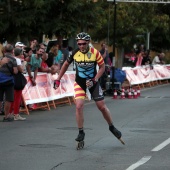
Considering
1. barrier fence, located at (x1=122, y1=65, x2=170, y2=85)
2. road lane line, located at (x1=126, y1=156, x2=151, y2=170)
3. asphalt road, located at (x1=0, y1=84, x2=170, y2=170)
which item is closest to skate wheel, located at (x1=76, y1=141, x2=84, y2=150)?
asphalt road, located at (x1=0, y1=84, x2=170, y2=170)

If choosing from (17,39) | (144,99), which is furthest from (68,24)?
(144,99)

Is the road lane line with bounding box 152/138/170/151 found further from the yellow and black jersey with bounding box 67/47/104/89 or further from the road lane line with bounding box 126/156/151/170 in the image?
the yellow and black jersey with bounding box 67/47/104/89

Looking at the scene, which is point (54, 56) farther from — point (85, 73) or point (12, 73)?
point (85, 73)

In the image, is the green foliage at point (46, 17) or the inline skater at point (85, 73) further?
the green foliage at point (46, 17)

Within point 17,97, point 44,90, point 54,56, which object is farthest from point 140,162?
point 54,56

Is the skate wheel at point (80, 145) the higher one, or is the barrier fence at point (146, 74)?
the skate wheel at point (80, 145)

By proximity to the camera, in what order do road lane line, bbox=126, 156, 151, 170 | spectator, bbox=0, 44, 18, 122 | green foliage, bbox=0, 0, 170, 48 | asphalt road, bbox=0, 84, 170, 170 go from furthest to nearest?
green foliage, bbox=0, 0, 170, 48 → spectator, bbox=0, 44, 18, 122 → asphalt road, bbox=0, 84, 170, 170 → road lane line, bbox=126, 156, 151, 170

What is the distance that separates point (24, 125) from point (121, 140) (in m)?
3.81

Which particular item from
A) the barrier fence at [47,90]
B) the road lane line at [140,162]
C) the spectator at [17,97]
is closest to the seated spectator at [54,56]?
the barrier fence at [47,90]

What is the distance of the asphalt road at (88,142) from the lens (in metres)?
9.98

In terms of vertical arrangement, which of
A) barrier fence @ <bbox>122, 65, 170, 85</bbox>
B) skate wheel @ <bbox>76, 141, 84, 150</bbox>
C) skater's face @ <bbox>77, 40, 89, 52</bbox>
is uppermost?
skater's face @ <bbox>77, 40, 89, 52</bbox>

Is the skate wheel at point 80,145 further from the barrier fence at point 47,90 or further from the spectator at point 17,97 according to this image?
the barrier fence at point 47,90

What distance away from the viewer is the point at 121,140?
1195 cm

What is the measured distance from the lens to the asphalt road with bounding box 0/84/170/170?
393 inches
